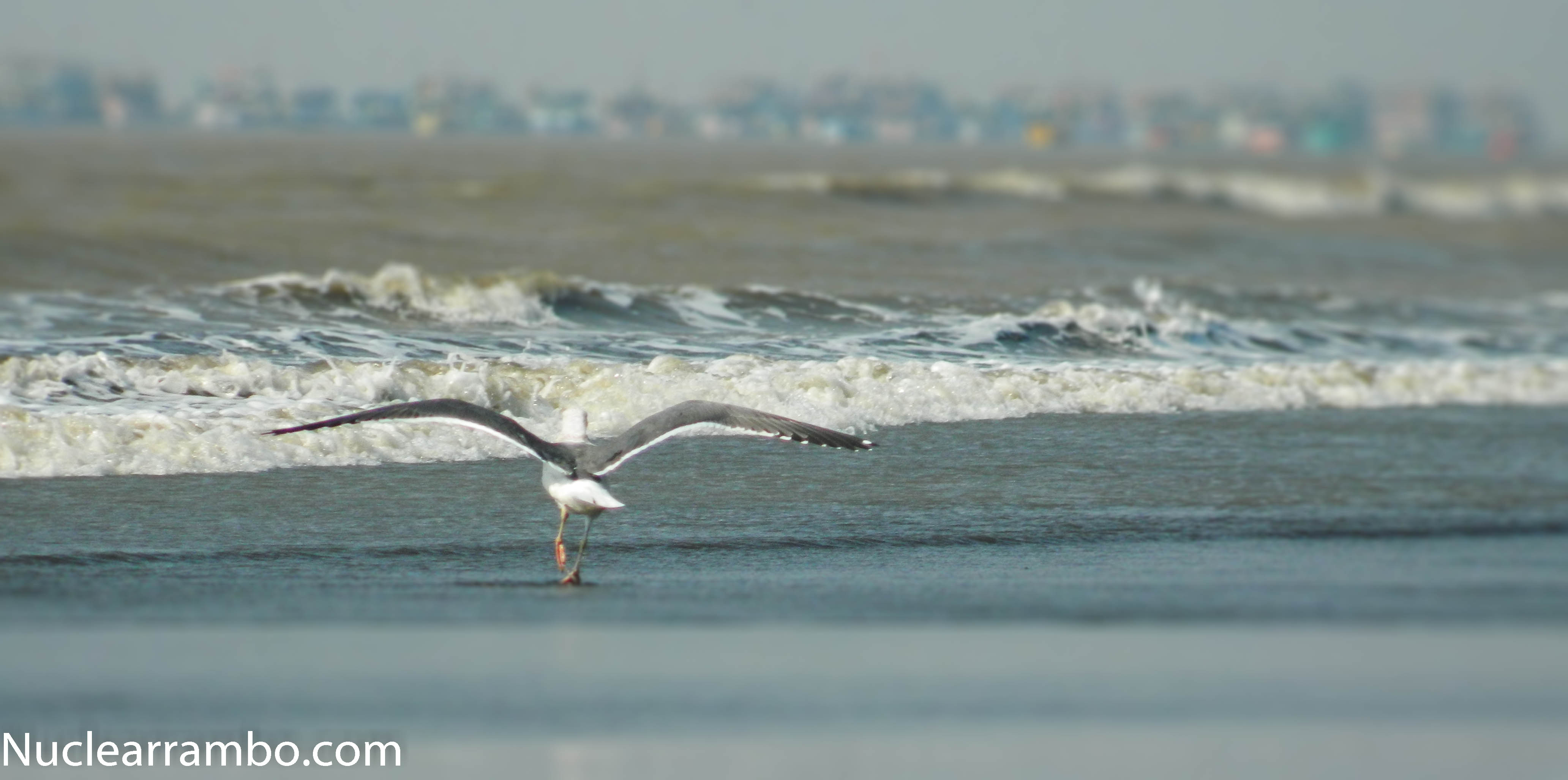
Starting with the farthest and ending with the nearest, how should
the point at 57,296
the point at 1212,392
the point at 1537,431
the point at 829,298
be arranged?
the point at 829,298, the point at 57,296, the point at 1212,392, the point at 1537,431

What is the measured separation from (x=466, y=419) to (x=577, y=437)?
740 mm

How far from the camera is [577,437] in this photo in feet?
26.0

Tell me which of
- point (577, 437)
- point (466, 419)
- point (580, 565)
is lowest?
point (580, 565)

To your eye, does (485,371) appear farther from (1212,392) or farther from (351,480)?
(1212,392)

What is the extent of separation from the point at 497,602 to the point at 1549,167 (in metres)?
26.3

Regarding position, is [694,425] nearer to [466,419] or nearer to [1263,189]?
[466,419]

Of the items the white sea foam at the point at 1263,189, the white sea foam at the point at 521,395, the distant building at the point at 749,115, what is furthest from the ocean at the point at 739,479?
the distant building at the point at 749,115

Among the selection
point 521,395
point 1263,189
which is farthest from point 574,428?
point 1263,189

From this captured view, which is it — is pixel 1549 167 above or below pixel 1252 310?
above

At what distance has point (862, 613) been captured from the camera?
6633 mm

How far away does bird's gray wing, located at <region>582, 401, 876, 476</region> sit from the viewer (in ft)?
24.6

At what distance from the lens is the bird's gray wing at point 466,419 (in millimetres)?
7305

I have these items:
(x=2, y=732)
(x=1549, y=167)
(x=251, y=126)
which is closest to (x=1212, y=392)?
(x=2, y=732)

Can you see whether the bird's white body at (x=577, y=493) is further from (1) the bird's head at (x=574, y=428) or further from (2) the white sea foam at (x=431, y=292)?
(2) the white sea foam at (x=431, y=292)
